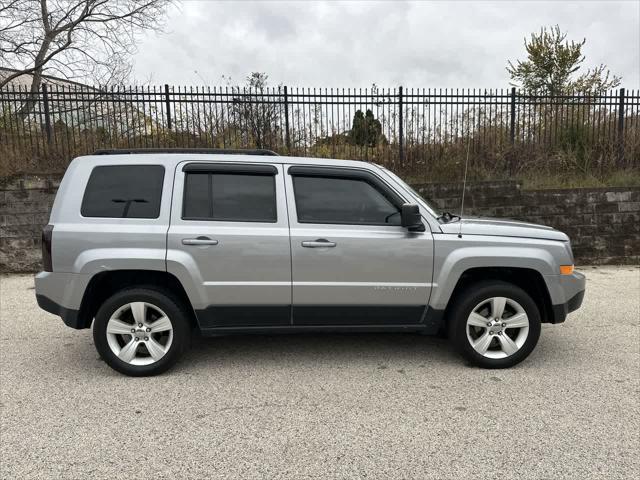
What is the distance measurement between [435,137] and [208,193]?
24.2 feet

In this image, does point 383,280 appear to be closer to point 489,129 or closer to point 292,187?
point 292,187

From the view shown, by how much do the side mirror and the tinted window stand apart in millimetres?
2021

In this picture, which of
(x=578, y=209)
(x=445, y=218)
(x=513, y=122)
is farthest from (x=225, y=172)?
(x=513, y=122)

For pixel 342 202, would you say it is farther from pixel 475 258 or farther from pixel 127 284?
pixel 127 284

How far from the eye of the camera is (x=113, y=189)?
378 centimetres

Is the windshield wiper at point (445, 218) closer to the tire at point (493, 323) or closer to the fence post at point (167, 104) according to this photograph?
the tire at point (493, 323)

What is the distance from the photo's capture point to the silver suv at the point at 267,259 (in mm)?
3686

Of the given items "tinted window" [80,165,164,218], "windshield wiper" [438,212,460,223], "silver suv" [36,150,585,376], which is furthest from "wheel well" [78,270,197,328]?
"windshield wiper" [438,212,460,223]

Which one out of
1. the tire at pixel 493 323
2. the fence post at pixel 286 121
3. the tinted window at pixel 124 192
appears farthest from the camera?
the fence post at pixel 286 121

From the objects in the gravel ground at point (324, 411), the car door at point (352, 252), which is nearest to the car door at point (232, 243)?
the car door at point (352, 252)

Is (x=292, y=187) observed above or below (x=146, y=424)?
above

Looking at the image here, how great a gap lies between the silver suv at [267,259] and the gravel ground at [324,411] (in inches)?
14.4

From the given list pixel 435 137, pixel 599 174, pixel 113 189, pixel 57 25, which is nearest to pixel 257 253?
pixel 113 189

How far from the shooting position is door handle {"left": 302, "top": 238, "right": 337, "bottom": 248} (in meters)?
3.73
